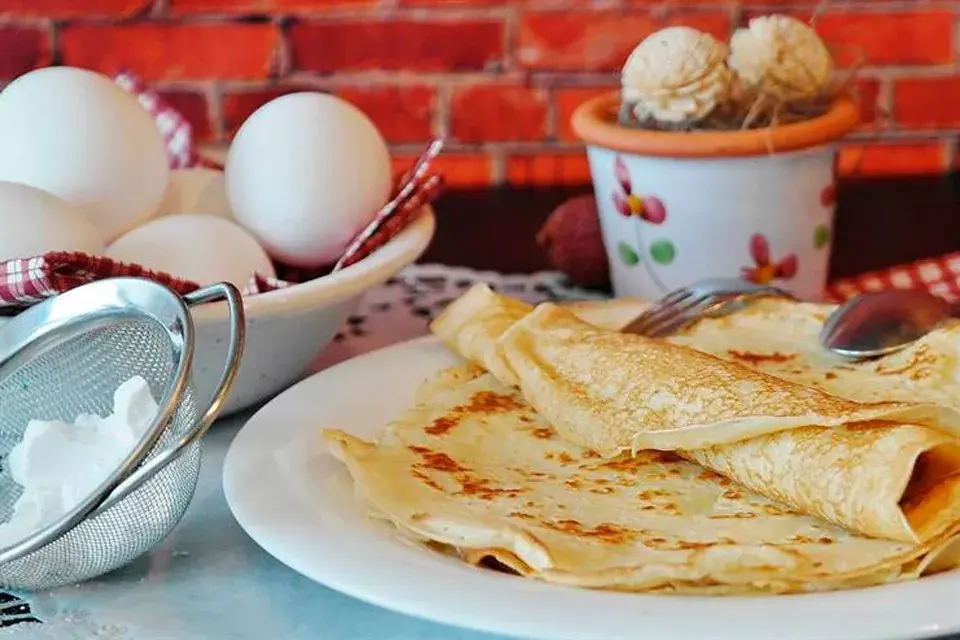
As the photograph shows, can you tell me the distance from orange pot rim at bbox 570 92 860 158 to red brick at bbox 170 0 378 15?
0.85m

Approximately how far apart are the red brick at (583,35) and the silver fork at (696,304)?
889 millimetres

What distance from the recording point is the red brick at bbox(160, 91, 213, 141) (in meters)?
1.91

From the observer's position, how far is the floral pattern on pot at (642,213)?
1.11 meters

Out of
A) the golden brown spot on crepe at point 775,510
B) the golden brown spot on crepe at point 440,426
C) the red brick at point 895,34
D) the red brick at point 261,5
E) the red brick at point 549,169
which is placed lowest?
the red brick at point 549,169

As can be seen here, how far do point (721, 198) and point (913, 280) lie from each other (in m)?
0.26

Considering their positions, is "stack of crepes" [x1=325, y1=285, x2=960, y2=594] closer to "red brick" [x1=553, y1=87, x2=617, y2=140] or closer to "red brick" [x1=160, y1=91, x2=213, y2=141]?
"red brick" [x1=553, y1=87, x2=617, y2=140]

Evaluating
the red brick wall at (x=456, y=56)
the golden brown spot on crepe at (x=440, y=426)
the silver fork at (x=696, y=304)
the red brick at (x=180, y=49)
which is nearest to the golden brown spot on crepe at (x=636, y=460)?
the golden brown spot on crepe at (x=440, y=426)

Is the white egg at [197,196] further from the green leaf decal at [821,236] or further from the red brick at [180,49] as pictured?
the red brick at [180,49]

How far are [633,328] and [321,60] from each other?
1030mm

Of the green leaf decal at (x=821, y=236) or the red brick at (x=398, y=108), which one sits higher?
the green leaf decal at (x=821, y=236)

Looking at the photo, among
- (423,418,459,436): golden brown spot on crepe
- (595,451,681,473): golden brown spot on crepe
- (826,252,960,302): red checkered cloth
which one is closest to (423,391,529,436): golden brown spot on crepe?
(423,418,459,436): golden brown spot on crepe

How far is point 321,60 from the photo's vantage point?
74.0 inches

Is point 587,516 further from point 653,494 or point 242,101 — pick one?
point 242,101

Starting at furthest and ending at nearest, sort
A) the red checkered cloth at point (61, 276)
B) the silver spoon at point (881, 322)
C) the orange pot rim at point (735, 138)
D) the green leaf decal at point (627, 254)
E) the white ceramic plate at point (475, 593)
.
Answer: the green leaf decal at point (627, 254)
the orange pot rim at point (735, 138)
the silver spoon at point (881, 322)
the red checkered cloth at point (61, 276)
the white ceramic plate at point (475, 593)
